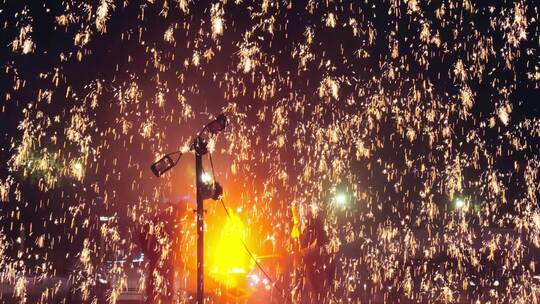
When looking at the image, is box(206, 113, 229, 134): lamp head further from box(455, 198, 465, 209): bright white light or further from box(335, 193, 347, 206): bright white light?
box(455, 198, 465, 209): bright white light

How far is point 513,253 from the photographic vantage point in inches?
629

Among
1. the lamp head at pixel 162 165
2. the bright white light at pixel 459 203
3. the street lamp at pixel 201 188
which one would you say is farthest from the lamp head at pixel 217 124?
the bright white light at pixel 459 203

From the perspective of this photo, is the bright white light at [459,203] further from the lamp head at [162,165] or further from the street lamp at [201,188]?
the lamp head at [162,165]

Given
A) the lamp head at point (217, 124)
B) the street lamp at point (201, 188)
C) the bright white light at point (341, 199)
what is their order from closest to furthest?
the street lamp at point (201, 188) → the lamp head at point (217, 124) → the bright white light at point (341, 199)

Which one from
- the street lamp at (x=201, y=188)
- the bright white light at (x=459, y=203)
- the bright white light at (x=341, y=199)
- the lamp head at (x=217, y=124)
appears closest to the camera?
the street lamp at (x=201, y=188)

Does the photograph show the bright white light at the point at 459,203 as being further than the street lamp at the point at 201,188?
Yes

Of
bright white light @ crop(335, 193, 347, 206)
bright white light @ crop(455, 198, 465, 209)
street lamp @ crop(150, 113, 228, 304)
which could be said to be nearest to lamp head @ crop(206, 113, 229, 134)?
street lamp @ crop(150, 113, 228, 304)

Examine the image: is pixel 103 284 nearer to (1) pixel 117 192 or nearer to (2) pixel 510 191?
(1) pixel 117 192

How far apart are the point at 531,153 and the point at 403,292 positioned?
26.1ft

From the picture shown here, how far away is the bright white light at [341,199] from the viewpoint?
18.8 meters

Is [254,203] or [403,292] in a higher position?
[254,203]

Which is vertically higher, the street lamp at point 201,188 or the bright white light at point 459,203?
the bright white light at point 459,203

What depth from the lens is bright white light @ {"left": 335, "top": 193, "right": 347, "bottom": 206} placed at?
61.8ft

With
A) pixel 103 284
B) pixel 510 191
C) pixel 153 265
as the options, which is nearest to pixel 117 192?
pixel 103 284
